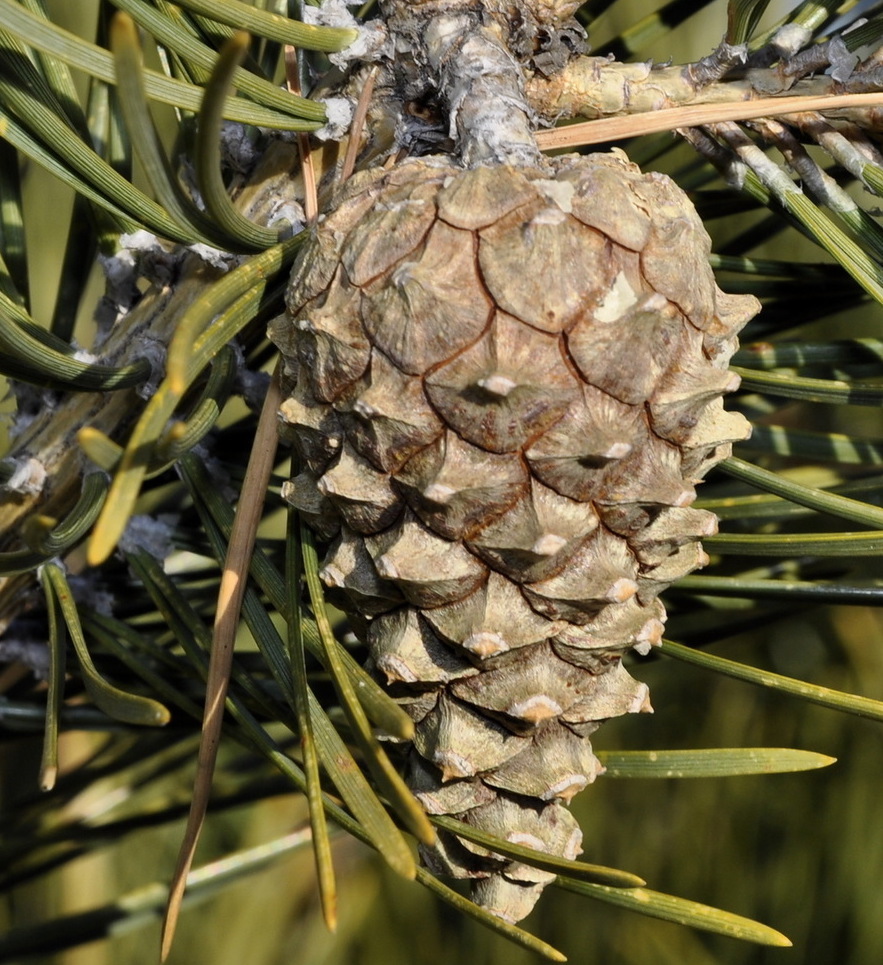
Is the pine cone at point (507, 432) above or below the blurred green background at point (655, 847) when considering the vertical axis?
above

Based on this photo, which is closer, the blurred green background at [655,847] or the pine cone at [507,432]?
the pine cone at [507,432]

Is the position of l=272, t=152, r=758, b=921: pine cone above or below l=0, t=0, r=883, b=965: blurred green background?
above

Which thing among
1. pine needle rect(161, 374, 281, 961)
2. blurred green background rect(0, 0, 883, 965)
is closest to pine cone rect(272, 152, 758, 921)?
pine needle rect(161, 374, 281, 961)

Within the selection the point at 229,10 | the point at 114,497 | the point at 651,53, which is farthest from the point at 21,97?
the point at 651,53

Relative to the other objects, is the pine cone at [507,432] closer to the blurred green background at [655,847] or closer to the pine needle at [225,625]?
the pine needle at [225,625]

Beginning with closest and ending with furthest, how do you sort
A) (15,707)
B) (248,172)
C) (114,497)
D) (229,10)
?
(114,497) < (229,10) < (248,172) < (15,707)

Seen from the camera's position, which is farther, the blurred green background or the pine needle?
the blurred green background

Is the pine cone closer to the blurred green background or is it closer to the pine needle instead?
the pine needle

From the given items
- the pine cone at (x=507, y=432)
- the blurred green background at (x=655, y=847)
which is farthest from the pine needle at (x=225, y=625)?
the blurred green background at (x=655, y=847)

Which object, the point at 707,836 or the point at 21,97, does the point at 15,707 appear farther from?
the point at 707,836
